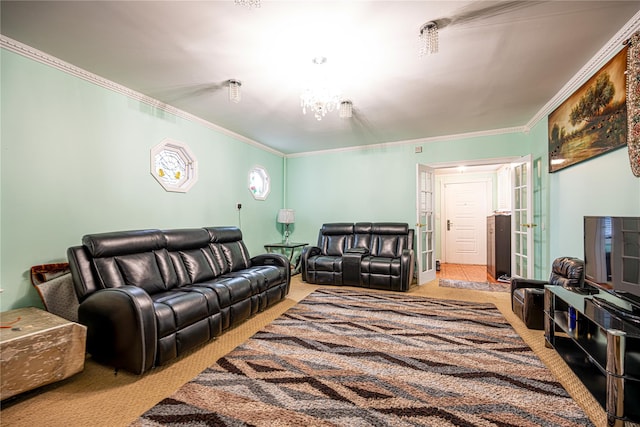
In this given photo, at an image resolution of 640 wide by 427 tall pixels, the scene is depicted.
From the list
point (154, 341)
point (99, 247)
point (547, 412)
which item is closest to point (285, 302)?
point (154, 341)

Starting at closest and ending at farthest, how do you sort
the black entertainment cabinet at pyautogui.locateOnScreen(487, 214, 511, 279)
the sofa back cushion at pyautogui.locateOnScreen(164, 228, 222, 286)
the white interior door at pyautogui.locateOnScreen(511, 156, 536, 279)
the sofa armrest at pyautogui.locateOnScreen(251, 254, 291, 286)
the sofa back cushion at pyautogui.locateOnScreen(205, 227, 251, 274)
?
the sofa back cushion at pyautogui.locateOnScreen(164, 228, 222, 286) < the sofa back cushion at pyautogui.locateOnScreen(205, 227, 251, 274) < the sofa armrest at pyautogui.locateOnScreen(251, 254, 291, 286) < the white interior door at pyautogui.locateOnScreen(511, 156, 536, 279) < the black entertainment cabinet at pyautogui.locateOnScreen(487, 214, 511, 279)

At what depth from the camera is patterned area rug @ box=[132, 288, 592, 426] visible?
154 cm

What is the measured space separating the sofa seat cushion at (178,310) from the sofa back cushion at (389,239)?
→ 10.1ft

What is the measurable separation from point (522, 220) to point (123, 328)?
490 centimetres

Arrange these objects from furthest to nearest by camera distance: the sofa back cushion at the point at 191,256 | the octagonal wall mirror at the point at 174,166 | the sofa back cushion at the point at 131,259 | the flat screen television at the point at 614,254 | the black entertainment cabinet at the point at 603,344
A: the octagonal wall mirror at the point at 174,166 < the sofa back cushion at the point at 191,256 < the sofa back cushion at the point at 131,259 < the flat screen television at the point at 614,254 < the black entertainment cabinet at the point at 603,344

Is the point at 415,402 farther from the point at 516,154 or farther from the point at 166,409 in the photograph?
the point at 516,154

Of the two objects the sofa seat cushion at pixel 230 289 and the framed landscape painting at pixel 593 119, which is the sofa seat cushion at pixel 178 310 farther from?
the framed landscape painting at pixel 593 119

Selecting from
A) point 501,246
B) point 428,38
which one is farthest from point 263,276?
point 501,246

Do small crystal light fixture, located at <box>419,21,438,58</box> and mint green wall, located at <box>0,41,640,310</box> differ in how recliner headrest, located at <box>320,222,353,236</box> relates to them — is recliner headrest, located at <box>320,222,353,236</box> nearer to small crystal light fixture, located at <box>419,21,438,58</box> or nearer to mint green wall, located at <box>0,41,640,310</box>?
mint green wall, located at <box>0,41,640,310</box>

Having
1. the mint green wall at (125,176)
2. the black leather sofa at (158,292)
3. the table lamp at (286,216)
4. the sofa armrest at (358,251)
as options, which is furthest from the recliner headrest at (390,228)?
the black leather sofa at (158,292)

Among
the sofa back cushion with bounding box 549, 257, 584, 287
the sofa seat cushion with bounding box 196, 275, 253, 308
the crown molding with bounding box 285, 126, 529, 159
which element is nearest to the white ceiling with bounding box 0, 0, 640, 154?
the crown molding with bounding box 285, 126, 529, 159

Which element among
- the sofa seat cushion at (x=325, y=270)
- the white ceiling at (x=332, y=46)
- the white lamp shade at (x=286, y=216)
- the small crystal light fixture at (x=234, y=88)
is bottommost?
the sofa seat cushion at (x=325, y=270)

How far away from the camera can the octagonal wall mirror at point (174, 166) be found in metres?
3.31

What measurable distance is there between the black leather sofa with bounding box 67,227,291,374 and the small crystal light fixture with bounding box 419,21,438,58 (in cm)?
262
